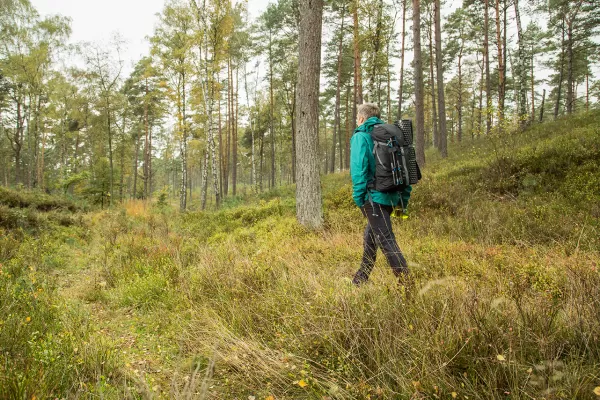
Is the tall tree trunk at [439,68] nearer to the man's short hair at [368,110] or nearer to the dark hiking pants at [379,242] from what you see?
the man's short hair at [368,110]

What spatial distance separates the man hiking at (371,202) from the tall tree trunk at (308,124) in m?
3.30

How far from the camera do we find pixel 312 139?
262 inches

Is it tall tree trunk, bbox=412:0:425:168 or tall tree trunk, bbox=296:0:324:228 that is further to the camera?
tall tree trunk, bbox=412:0:425:168

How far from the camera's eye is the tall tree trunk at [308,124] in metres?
6.54

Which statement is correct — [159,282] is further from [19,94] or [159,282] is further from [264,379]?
[19,94]

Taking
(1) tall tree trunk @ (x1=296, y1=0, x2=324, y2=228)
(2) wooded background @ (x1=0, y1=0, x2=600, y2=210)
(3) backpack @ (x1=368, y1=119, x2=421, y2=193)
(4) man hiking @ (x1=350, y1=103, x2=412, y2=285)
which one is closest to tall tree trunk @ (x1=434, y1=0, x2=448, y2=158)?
(2) wooded background @ (x1=0, y1=0, x2=600, y2=210)

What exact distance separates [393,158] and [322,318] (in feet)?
5.90

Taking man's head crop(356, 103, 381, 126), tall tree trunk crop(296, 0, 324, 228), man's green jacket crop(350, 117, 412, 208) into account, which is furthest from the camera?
tall tree trunk crop(296, 0, 324, 228)

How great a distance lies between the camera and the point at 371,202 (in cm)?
322

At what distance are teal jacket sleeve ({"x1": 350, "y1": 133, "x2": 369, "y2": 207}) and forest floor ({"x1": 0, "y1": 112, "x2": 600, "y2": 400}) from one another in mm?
880

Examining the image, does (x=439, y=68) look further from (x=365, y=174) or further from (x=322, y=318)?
(x=322, y=318)

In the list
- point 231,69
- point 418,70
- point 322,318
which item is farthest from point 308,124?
point 231,69

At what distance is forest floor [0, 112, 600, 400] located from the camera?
1558 millimetres

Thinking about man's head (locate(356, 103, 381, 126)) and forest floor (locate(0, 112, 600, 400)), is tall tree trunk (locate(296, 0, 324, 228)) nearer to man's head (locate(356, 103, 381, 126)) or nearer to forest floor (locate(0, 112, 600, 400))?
forest floor (locate(0, 112, 600, 400))
